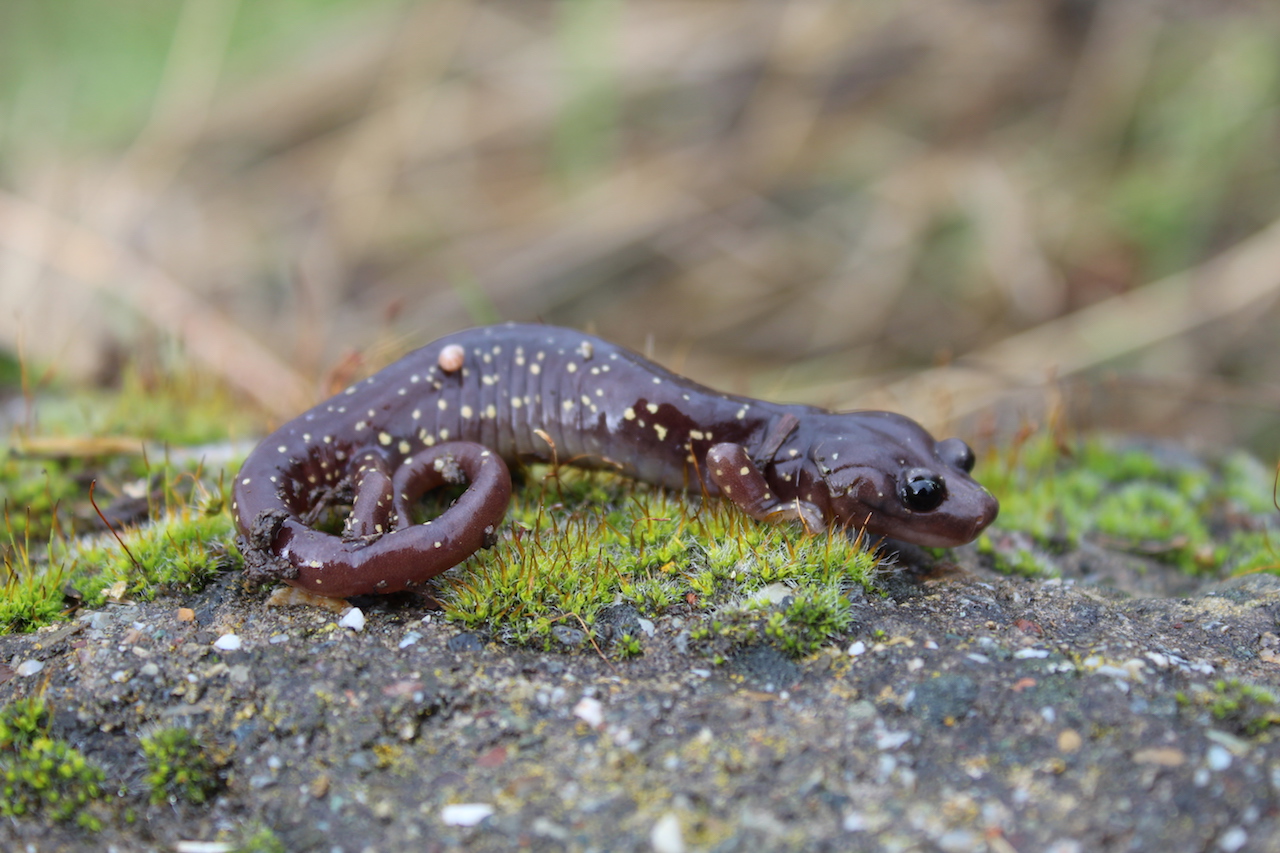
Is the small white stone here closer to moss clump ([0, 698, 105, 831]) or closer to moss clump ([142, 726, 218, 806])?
moss clump ([0, 698, 105, 831])

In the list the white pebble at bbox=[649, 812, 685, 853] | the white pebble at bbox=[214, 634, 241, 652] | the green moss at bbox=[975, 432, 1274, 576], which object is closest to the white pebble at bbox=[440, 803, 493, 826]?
the white pebble at bbox=[649, 812, 685, 853]

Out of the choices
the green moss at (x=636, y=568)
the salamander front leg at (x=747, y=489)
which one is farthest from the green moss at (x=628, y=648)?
the salamander front leg at (x=747, y=489)

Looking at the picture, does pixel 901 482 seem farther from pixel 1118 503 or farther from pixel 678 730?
pixel 1118 503

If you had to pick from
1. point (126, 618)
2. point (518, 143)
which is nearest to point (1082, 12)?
point (518, 143)

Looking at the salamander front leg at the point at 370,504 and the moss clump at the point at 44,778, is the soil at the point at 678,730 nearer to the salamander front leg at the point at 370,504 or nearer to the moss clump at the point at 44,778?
the moss clump at the point at 44,778

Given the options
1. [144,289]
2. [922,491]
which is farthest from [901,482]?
[144,289]
